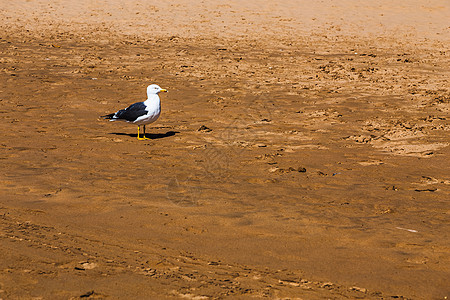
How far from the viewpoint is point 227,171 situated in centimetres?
688

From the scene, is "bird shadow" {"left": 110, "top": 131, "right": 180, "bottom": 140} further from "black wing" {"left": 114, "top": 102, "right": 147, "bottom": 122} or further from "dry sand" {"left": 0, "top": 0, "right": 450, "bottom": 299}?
"black wing" {"left": 114, "top": 102, "right": 147, "bottom": 122}

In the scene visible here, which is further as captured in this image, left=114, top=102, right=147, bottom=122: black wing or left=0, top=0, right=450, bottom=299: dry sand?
left=114, top=102, right=147, bottom=122: black wing

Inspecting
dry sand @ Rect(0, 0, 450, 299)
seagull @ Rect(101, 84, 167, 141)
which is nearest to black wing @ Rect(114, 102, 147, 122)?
seagull @ Rect(101, 84, 167, 141)

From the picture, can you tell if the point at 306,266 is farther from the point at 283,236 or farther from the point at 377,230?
the point at 377,230

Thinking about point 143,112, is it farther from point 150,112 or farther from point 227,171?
point 227,171

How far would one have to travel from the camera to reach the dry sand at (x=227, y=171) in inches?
154

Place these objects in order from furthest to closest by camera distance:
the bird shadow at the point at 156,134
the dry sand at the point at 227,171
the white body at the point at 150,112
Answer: the bird shadow at the point at 156,134 < the white body at the point at 150,112 < the dry sand at the point at 227,171

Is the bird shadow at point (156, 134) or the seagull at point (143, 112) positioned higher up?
the seagull at point (143, 112)

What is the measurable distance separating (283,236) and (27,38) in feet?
51.6

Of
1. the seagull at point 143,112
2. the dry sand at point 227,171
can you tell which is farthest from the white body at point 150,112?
the dry sand at point 227,171

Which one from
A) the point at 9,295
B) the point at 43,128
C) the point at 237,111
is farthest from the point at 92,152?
the point at 9,295

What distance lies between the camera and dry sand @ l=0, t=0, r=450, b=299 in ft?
12.8

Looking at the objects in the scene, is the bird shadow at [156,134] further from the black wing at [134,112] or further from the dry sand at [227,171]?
the black wing at [134,112]

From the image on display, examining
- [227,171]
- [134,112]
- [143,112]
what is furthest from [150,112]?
[227,171]
